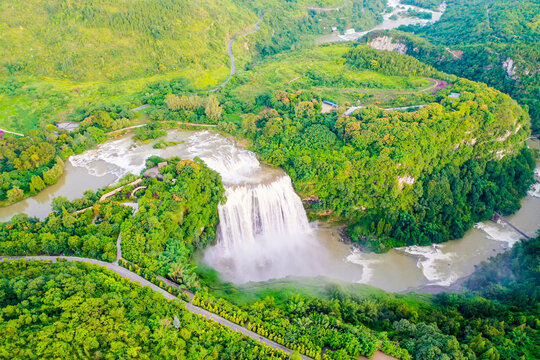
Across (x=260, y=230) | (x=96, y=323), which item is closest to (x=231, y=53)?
(x=260, y=230)

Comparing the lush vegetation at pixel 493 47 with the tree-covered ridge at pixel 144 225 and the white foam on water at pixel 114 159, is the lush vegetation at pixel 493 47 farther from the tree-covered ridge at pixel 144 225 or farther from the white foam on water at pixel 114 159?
the white foam on water at pixel 114 159

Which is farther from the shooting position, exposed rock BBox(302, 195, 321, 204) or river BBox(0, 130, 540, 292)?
exposed rock BBox(302, 195, 321, 204)

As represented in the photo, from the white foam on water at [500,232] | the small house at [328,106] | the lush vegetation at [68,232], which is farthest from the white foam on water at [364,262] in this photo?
the lush vegetation at [68,232]

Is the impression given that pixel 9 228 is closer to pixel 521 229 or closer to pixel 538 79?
pixel 521 229

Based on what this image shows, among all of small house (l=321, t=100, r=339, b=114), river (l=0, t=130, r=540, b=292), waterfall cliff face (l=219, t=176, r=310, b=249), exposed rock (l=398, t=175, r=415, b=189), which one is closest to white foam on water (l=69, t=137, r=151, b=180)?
river (l=0, t=130, r=540, b=292)

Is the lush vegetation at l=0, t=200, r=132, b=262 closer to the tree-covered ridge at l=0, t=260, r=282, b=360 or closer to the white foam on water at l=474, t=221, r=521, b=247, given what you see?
the tree-covered ridge at l=0, t=260, r=282, b=360

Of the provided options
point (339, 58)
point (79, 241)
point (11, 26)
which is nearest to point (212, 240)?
point (79, 241)

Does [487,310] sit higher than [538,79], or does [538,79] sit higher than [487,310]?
[538,79]
